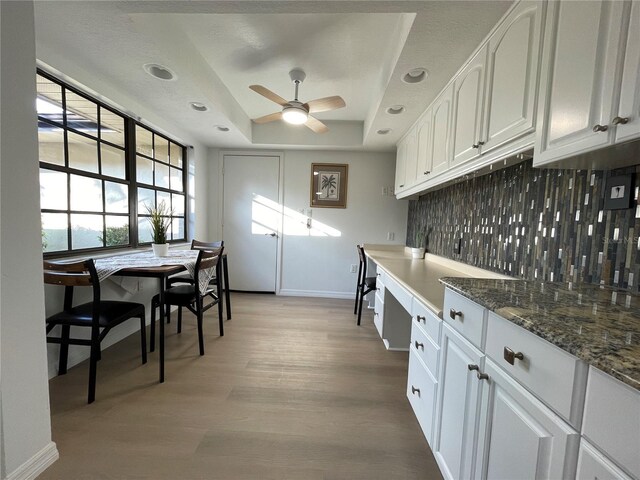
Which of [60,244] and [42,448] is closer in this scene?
[42,448]

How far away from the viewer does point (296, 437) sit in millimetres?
1420

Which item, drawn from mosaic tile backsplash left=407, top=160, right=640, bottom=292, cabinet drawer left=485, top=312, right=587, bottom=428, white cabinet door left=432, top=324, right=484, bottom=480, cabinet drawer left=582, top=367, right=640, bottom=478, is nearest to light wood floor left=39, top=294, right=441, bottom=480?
white cabinet door left=432, top=324, right=484, bottom=480

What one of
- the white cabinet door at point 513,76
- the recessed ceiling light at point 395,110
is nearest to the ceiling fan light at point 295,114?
the recessed ceiling light at point 395,110

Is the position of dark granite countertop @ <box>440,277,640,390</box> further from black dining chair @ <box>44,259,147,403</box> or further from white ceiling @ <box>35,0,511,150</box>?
black dining chair @ <box>44,259,147,403</box>

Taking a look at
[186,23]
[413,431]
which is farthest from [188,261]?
[413,431]

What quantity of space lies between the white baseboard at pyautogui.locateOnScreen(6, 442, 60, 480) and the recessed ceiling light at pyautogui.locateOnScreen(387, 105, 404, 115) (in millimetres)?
3015

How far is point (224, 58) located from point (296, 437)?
9.11ft

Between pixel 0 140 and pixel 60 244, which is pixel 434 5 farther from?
pixel 60 244

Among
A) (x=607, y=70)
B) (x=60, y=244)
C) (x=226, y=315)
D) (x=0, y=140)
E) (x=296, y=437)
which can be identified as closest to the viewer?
(x=607, y=70)

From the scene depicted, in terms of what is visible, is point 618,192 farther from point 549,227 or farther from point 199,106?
point 199,106

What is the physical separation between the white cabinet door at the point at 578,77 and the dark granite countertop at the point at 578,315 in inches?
19.5

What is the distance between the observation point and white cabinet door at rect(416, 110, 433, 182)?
86.3 inches

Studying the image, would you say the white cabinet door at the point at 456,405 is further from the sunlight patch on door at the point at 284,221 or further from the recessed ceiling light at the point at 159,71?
the sunlight patch on door at the point at 284,221

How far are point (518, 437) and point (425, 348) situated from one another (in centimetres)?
64
